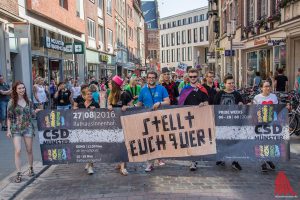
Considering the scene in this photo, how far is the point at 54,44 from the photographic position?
2102cm

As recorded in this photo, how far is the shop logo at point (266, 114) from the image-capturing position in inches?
258

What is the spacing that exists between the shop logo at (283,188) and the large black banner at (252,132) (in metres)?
0.54

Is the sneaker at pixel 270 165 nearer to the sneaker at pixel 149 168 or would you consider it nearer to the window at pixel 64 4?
the sneaker at pixel 149 168

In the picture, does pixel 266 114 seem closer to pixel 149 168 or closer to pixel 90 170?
pixel 149 168

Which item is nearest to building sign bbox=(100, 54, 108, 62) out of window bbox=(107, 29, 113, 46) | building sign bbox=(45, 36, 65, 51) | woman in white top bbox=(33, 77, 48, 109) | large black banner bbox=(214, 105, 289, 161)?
window bbox=(107, 29, 113, 46)

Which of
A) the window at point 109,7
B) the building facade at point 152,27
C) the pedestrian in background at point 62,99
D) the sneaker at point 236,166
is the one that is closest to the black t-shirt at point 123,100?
the sneaker at point 236,166

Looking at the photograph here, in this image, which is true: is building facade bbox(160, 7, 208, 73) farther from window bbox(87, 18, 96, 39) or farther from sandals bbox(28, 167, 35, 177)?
sandals bbox(28, 167, 35, 177)

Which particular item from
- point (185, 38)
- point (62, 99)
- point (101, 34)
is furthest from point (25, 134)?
point (185, 38)

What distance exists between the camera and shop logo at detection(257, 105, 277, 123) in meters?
6.56

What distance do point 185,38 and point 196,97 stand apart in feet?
286

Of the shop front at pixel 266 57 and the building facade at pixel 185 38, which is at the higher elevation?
the building facade at pixel 185 38

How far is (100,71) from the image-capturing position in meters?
36.1

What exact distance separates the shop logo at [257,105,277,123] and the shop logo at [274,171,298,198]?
3.09 feet

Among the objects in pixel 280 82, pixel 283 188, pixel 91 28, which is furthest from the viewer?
pixel 91 28
